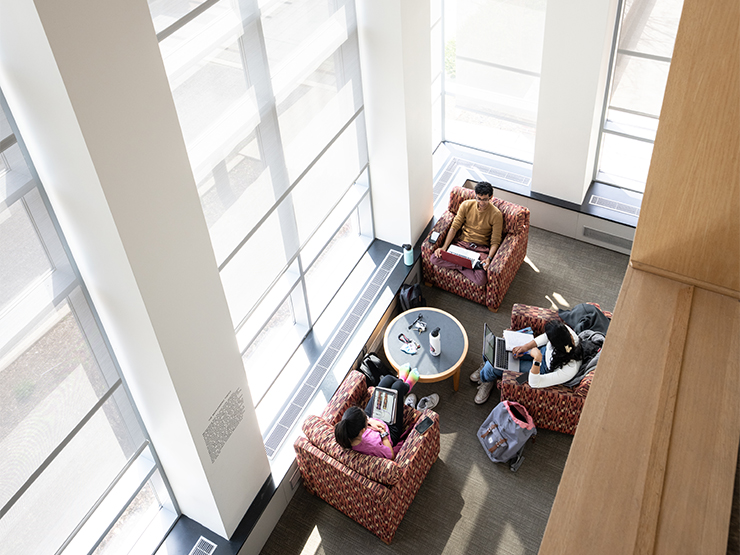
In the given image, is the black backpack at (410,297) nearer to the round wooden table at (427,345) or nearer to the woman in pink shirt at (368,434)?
the round wooden table at (427,345)

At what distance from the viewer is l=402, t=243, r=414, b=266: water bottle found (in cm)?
730

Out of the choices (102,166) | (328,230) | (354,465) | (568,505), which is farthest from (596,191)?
(568,505)

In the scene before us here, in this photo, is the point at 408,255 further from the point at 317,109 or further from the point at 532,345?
the point at 317,109

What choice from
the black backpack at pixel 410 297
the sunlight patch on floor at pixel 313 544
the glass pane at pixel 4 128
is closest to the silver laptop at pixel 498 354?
the black backpack at pixel 410 297

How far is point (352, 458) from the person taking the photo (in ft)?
17.2

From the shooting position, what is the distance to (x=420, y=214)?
7527mm

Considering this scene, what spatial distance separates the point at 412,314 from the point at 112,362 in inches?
134

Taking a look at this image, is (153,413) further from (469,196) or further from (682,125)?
(469,196)

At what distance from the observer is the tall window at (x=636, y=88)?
6.69 meters

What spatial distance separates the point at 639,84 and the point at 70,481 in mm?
6781

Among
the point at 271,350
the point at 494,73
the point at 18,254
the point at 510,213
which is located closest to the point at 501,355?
the point at 510,213

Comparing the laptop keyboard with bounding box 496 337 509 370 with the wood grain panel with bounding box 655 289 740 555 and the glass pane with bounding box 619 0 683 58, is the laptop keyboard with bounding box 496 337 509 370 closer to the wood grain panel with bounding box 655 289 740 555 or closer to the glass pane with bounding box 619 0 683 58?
the glass pane with bounding box 619 0 683 58

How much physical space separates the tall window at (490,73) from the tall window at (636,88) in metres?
0.92

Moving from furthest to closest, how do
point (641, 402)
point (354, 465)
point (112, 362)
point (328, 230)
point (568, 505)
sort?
point (328, 230) → point (354, 465) → point (112, 362) → point (641, 402) → point (568, 505)
